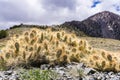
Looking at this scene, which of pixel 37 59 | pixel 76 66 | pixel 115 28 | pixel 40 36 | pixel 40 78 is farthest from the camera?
pixel 115 28

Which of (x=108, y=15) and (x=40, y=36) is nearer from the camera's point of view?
(x=40, y=36)

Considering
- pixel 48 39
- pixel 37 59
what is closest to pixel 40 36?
pixel 48 39

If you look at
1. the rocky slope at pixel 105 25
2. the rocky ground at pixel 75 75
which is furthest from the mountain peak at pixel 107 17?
the rocky ground at pixel 75 75

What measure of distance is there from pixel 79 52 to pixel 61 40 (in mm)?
1093

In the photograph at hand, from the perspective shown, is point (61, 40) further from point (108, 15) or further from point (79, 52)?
point (108, 15)

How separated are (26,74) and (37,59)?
468 centimetres

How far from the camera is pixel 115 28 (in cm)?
17125

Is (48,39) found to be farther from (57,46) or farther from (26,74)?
(26,74)

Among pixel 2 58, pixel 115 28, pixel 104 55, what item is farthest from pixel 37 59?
pixel 115 28

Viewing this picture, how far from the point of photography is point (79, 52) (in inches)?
631

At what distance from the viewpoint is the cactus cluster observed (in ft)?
50.3

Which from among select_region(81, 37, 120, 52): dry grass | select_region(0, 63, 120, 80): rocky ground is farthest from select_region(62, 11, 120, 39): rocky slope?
select_region(0, 63, 120, 80): rocky ground

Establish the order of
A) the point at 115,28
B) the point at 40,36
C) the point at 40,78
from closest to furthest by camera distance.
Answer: the point at 40,78 < the point at 40,36 < the point at 115,28

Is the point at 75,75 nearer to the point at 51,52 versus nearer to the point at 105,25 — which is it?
the point at 51,52
